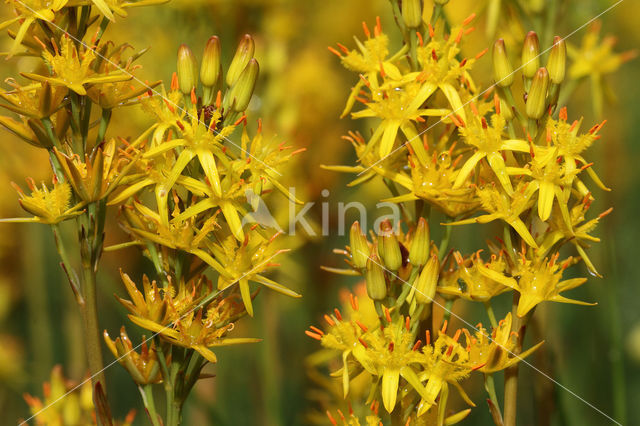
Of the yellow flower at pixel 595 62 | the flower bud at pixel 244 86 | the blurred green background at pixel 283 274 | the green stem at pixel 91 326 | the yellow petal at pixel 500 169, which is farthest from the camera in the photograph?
the blurred green background at pixel 283 274

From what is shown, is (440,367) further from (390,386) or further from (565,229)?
(565,229)

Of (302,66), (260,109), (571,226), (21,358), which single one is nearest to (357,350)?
(571,226)

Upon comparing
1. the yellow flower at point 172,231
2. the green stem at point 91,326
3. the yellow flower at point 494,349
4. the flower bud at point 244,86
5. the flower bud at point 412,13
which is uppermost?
the flower bud at point 412,13

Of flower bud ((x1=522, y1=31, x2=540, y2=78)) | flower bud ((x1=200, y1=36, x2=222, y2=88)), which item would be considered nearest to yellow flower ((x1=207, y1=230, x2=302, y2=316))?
flower bud ((x1=200, y1=36, x2=222, y2=88))

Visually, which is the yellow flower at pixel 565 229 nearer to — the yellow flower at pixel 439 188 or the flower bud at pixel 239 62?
the yellow flower at pixel 439 188

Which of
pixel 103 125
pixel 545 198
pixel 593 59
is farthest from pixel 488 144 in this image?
pixel 593 59

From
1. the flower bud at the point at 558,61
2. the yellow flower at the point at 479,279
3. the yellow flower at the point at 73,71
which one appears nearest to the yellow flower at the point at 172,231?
the yellow flower at the point at 73,71

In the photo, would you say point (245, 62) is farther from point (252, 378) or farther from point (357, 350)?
point (252, 378)
